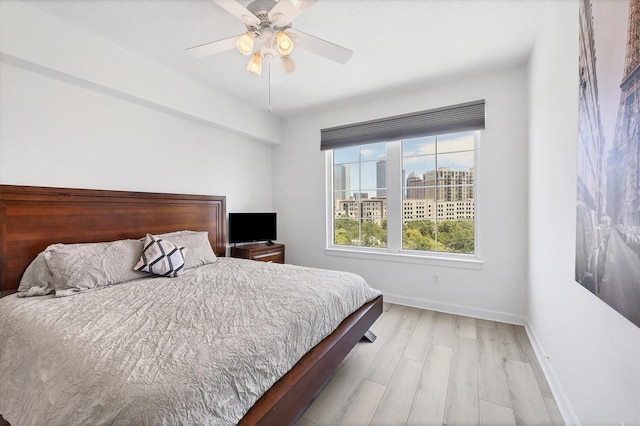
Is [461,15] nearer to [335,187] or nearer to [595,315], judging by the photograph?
[595,315]

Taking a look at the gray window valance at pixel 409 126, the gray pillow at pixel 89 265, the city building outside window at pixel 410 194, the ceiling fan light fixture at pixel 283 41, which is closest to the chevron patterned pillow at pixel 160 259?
the gray pillow at pixel 89 265

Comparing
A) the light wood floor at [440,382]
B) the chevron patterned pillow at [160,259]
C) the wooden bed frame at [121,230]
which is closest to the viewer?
the wooden bed frame at [121,230]

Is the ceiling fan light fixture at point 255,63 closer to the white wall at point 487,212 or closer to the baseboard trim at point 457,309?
the white wall at point 487,212

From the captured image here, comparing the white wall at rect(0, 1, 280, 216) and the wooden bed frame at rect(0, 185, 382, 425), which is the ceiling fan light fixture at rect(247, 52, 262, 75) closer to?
the white wall at rect(0, 1, 280, 216)

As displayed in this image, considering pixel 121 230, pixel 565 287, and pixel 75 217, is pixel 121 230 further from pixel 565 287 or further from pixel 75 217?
pixel 565 287

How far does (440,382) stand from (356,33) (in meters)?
2.73

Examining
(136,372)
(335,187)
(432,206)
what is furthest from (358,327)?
(335,187)

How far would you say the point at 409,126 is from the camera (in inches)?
129

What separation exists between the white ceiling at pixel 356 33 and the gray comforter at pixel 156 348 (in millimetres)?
2013

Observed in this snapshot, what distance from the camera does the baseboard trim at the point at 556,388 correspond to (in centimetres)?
145

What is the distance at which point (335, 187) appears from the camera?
13.1ft

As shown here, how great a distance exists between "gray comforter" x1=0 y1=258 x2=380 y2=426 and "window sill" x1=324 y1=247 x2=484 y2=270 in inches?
62.3

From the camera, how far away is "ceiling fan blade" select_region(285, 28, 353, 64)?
1749 millimetres

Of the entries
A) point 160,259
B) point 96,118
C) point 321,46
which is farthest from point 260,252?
point 321,46
